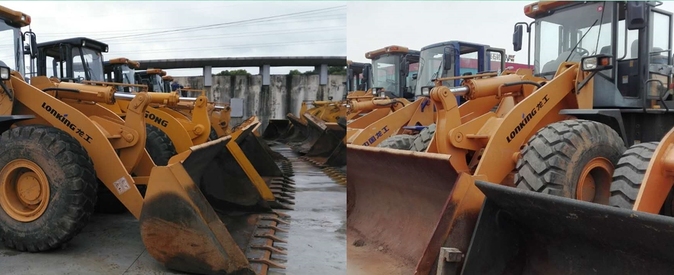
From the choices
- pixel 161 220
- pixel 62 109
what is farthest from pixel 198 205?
pixel 62 109

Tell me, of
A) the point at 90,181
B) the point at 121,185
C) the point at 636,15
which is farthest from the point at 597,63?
the point at 90,181

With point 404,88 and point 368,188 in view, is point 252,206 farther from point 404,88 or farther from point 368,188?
point 404,88

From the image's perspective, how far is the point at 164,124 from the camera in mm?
5176

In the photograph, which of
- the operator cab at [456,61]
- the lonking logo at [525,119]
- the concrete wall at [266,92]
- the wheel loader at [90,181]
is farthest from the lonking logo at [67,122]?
the operator cab at [456,61]

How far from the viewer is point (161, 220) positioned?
116 inches

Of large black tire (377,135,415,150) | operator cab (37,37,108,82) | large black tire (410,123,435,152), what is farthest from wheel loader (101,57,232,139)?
large black tire (410,123,435,152)

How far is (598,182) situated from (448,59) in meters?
3.71

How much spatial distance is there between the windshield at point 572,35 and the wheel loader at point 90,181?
2.75m

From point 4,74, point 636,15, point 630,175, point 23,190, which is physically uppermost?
point 636,15

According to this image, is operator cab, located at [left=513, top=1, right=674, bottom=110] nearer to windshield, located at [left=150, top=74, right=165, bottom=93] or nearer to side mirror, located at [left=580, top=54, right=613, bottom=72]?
side mirror, located at [left=580, top=54, right=613, bottom=72]

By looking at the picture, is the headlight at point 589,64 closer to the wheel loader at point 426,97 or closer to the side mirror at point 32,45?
the wheel loader at point 426,97

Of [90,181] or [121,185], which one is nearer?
[90,181]

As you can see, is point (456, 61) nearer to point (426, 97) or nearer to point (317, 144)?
point (426, 97)

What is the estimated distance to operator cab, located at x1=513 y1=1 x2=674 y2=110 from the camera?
160 inches
